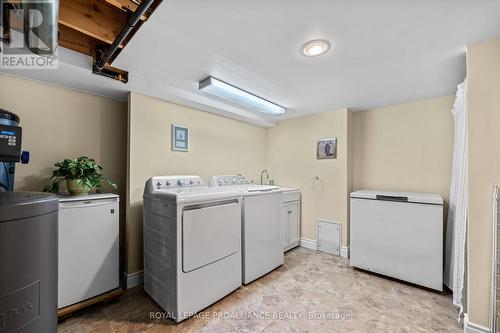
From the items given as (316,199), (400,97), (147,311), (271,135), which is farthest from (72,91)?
(400,97)

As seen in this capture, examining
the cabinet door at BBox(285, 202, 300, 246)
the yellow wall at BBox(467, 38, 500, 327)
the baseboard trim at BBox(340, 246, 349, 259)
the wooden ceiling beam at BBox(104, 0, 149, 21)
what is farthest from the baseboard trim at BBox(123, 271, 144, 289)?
the yellow wall at BBox(467, 38, 500, 327)

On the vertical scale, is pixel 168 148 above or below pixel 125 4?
below

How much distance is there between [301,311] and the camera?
6.52 feet

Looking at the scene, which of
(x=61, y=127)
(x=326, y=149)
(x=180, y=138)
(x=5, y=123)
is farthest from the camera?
(x=326, y=149)

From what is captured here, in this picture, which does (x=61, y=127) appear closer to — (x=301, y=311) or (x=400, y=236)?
(x=301, y=311)

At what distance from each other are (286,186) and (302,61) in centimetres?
248

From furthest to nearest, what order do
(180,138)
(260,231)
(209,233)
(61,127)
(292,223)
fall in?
(292,223) → (180,138) → (260,231) → (61,127) → (209,233)

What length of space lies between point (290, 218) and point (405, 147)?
196 centimetres

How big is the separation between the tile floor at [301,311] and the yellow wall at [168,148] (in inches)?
23.9

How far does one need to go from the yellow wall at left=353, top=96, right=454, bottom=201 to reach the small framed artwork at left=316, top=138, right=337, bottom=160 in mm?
372

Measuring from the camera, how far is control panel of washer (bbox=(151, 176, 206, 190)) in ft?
7.52

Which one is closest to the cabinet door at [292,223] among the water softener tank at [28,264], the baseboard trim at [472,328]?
the baseboard trim at [472,328]

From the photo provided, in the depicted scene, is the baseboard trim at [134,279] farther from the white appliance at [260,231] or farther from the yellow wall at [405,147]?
the yellow wall at [405,147]
